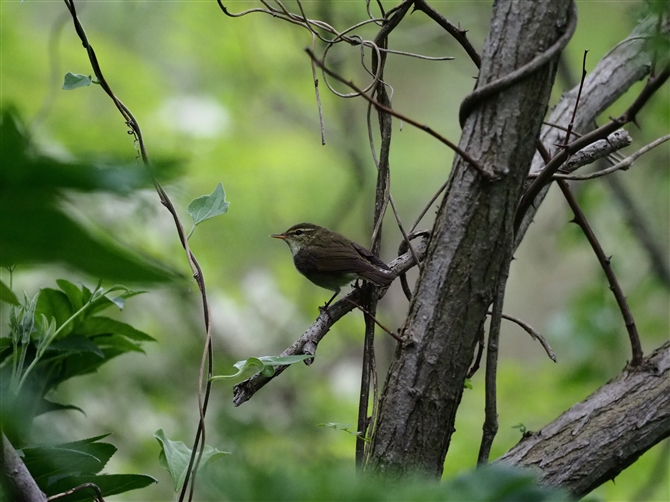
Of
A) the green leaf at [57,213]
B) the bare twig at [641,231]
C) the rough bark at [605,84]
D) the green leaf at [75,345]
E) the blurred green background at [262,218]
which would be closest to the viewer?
the green leaf at [57,213]

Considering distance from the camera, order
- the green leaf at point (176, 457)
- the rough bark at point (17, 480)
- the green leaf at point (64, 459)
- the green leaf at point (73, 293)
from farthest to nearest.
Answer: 1. the green leaf at point (73, 293)
2. the green leaf at point (176, 457)
3. the green leaf at point (64, 459)
4. the rough bark at point (17, 480)

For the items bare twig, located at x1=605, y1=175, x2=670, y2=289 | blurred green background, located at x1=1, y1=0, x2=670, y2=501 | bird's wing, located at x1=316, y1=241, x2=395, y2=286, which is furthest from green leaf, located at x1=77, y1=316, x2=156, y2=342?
bare twig, located at x1=605, y1=175, x2=670, y2=289

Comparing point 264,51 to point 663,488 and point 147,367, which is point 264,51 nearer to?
point 147,367

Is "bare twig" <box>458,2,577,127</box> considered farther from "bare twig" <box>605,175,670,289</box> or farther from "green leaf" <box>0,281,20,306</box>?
"bare twig" <box>605,175,670,289</box>

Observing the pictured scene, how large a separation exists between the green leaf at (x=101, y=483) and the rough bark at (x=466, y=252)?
53 cm

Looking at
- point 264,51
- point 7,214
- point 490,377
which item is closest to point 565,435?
point 490,377

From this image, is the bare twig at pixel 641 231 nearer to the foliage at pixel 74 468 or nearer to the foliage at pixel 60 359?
the foliage at pixel 60 359

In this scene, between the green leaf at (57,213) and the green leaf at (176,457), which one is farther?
the green leaf at (176,457)

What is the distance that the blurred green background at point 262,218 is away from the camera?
15.3 ft

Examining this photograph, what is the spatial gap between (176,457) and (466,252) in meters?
0.88

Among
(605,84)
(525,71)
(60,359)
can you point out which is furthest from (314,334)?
(605,84)

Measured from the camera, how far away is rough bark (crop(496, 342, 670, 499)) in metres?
1.77

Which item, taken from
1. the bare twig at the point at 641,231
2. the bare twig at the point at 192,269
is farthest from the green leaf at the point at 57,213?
the bare twig at the point at 641,231

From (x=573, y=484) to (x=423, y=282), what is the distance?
811mm
